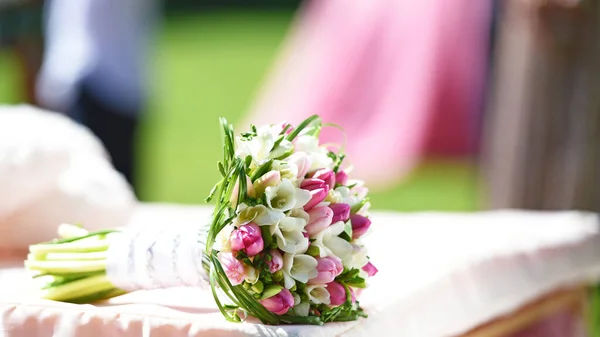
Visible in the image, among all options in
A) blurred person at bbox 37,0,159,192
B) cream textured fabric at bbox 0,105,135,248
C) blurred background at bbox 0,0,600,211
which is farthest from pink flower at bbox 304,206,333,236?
blurred person at bbox 37,0,159,192

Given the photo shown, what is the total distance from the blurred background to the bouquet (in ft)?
6.62

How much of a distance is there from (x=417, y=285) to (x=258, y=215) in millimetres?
496

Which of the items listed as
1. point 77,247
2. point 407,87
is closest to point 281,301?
point 77,247

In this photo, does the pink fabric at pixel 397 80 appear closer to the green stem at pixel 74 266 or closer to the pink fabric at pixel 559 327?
the pink fabric at pixel 559 327

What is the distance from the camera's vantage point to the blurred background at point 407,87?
128 inches

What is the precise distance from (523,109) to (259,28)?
9675 mm

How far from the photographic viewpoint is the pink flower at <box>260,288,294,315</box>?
4.04 feet

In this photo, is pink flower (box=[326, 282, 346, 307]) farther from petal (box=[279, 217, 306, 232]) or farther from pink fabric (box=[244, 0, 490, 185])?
pink fabric (box=[244, 0, 490, 185])

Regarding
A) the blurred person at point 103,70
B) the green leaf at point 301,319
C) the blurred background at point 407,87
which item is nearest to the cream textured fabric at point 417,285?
the green leaf at point 301,319

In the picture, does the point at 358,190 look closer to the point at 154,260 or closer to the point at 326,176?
the point at 326,176

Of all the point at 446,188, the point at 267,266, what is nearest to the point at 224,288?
the point at 267,266

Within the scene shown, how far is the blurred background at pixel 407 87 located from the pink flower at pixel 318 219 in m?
2.13

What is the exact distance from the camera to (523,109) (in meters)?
3.30

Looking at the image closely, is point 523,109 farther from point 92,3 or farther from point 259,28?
point 259,28
